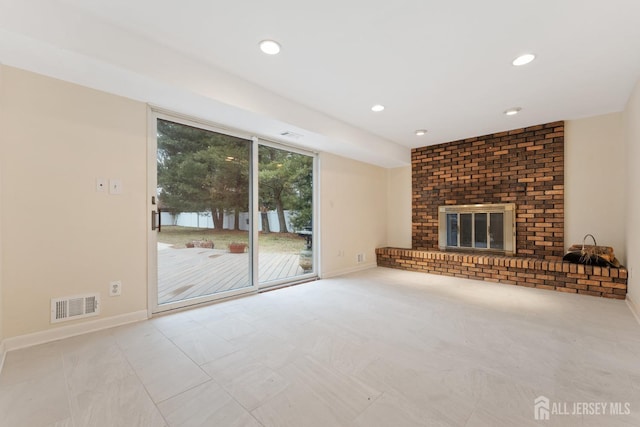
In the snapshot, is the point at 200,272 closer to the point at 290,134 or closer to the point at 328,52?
the point at 290,134

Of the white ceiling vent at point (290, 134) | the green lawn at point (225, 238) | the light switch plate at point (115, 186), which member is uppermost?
the white ceiling vent at point (290, 134)

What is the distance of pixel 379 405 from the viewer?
4.63ft

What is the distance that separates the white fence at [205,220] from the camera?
9.46 feet

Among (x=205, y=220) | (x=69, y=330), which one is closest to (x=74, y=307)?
(x=69, y=330)

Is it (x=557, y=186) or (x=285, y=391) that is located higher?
(x=557, y=186)

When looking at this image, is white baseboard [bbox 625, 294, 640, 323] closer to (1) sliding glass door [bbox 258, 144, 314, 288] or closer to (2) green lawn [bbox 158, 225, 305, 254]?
(1) sliding glass door [bbox 258, 144, 314, 288]

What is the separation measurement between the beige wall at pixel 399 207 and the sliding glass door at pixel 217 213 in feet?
7.81

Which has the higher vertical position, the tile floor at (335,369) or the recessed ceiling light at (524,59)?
the recessed ceiling light at (524,59)

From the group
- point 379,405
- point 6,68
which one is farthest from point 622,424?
point 6,68

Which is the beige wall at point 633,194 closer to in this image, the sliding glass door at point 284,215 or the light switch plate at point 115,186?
the sliding glass door at point 284,215

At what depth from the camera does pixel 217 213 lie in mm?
3277

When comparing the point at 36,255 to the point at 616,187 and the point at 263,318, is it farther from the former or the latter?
the point at 616,187

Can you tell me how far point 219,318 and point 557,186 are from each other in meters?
4.91

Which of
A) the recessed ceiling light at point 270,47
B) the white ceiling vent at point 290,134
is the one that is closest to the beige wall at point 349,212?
the white ceiling vent at point 290,134
